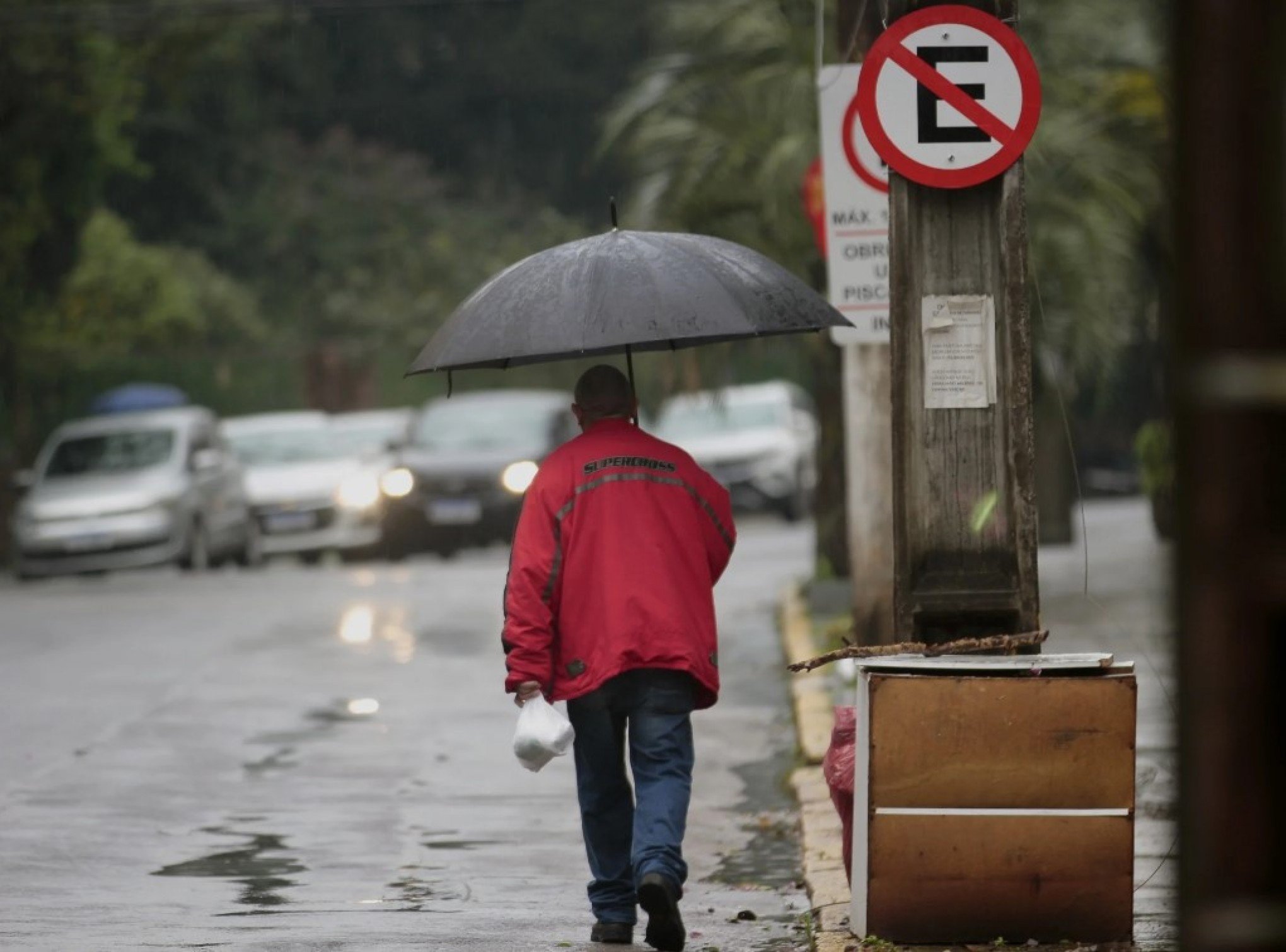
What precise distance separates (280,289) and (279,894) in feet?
141

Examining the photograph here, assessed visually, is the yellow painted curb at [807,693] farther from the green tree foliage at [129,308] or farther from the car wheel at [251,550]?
the green tree foliage at [129,308]

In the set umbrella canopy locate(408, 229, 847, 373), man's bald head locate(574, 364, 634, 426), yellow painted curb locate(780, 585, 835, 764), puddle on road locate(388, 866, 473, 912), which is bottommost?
puddle on road locate(388, 866, 473, 912)

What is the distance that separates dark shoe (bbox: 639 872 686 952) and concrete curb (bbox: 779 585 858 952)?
1.20 ft

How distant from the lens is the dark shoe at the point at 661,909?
20.9 feet

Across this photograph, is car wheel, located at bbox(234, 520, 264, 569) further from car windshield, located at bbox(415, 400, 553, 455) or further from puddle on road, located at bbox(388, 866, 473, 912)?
puddle on road, located at bbox(388, 866, 473, 912)

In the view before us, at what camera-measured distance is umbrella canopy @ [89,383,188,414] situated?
35125 millimetres

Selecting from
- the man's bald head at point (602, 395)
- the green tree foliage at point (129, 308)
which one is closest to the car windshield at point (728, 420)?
the green tree foliage at point (129, 308)

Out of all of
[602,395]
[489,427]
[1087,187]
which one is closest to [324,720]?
[602,395]

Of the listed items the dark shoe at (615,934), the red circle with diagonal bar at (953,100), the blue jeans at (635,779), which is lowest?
the dark shoe at (615,934)

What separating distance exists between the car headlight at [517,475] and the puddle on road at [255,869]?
50.7ft

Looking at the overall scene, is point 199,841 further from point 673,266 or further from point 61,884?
point 673,266

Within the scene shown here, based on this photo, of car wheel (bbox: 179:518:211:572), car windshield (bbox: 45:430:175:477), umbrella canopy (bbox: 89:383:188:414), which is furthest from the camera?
umbrella canopy (bbox: 89:383:188:414)

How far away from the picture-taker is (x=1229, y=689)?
2215 millimetres

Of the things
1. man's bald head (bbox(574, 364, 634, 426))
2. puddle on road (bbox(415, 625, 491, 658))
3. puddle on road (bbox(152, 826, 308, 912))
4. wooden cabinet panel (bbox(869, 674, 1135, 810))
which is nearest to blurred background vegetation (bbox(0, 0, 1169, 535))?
man's bald head (bbox(574, 364, 634, 426))
